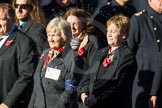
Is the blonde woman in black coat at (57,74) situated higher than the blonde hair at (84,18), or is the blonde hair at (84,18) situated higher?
the blonde hair at (84,18)

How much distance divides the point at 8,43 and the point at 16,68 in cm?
27

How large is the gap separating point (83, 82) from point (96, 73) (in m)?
0.26

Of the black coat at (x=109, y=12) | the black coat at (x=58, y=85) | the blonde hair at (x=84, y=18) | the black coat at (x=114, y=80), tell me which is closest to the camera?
the black coat at (x=58, y=85)

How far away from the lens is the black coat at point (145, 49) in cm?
716

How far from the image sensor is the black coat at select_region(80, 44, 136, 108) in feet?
21.7

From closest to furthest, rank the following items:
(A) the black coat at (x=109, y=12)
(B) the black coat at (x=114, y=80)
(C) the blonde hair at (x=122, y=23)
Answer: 1. (B) the black coat at (x=114, y=80)
2. (C) the blonde hair at (x=122, y=23)
3. (A) the black coat at (x=109, y=12)

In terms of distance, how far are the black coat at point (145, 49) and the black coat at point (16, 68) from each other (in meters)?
1.32

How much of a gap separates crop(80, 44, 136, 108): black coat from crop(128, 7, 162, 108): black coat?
1.51 ft

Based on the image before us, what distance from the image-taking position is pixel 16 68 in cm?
644

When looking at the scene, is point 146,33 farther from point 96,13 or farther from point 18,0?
point 18,0

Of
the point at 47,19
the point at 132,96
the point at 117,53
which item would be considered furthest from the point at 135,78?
the point at 47,19

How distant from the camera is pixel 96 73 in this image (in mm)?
6703

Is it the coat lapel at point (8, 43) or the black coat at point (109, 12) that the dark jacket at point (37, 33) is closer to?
the coat lapel at point (8, 43)

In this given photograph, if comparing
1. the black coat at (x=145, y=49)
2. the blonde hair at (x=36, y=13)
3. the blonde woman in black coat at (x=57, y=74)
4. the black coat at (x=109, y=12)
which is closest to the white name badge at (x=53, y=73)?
the blonde woman in black coat at (x=57, y=74)
